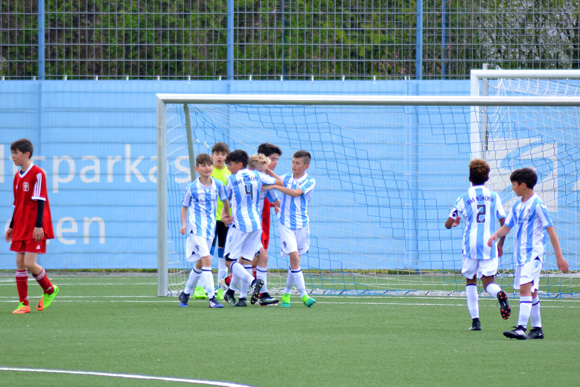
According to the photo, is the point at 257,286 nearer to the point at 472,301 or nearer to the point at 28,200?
the point at 28,200

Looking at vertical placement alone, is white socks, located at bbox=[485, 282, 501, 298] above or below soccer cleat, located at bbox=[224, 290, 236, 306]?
above

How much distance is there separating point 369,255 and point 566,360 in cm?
862

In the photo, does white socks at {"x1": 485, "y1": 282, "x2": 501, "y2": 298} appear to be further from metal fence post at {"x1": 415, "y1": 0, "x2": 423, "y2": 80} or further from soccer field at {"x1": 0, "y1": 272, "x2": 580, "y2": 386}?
metal fence post at {"x1": 415, "y1": 0, "x2": 423, "y2": 80}

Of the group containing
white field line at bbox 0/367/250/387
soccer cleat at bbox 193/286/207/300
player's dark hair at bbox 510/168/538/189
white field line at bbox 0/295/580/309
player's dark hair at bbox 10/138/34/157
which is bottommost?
white field line at bbox 0/295/580/309

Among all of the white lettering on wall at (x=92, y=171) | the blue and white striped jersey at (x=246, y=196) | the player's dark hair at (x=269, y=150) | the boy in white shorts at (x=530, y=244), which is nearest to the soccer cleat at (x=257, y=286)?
the blue and white striped jersey at (x=246, y=196)

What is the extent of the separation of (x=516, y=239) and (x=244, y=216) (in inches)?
132

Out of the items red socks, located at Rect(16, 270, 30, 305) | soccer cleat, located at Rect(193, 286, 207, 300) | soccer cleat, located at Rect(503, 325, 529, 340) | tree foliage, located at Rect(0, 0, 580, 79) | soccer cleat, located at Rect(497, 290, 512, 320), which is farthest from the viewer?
tree foliage, located at Rect(0, 0, 580, 79)

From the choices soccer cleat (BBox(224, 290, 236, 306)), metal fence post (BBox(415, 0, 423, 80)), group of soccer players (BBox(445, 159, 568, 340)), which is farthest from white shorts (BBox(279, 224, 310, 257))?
metal fence post (BBox(415, 0, 423, 80))

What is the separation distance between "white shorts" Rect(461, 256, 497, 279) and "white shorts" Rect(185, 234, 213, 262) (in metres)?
3.01

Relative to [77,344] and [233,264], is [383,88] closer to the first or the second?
[233,264]

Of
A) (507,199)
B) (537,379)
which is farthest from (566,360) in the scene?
(507,199)

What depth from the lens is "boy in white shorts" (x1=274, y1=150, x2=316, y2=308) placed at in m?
10.0

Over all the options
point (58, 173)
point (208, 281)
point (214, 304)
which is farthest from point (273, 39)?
point (214, 304)

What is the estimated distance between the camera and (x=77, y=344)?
670 cm
